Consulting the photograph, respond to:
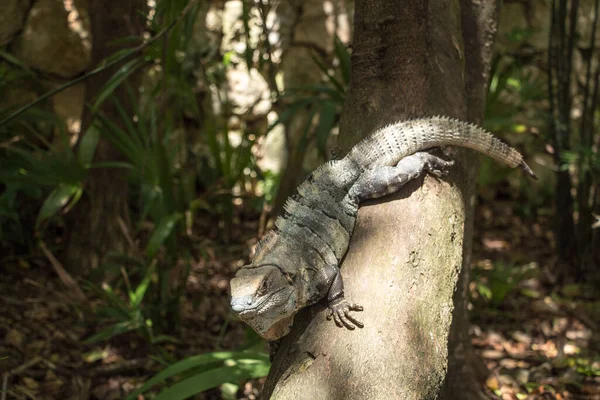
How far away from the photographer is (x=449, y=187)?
2.96m

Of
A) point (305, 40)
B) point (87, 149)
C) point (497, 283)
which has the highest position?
point (305, 40)

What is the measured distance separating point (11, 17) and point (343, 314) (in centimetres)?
529

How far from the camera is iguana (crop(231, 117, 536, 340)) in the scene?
2504 mm

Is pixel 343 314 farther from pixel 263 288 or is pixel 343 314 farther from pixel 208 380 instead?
pixel 208 380

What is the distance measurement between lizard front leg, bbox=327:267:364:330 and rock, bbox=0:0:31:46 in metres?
4.98

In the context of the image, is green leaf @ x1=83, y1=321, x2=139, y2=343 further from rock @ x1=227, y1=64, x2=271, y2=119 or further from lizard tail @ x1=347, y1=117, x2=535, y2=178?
rock @ x1=227, y1=64, x2=271, y2=119

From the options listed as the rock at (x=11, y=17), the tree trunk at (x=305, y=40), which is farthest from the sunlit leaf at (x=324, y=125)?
the rock at (x=11, y=17)

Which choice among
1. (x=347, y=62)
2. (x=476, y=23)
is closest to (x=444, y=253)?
(x=476, y=23)

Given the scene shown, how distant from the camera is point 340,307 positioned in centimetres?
249

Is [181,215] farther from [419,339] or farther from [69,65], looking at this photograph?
[69,65]

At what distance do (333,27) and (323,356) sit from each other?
5.54m

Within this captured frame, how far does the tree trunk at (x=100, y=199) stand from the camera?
507cm

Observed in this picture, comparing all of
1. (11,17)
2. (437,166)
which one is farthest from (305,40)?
(437,166)

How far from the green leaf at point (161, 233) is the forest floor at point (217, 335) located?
0.62 m
